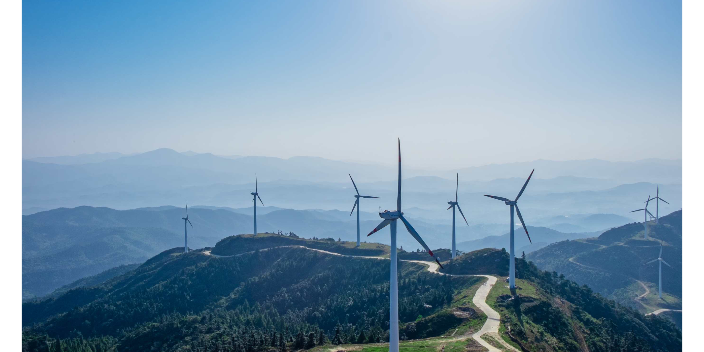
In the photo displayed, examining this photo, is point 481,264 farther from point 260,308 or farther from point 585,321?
point 260,308

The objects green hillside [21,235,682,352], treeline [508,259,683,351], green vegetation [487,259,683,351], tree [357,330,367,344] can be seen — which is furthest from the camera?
treeline [508,259,683,351]

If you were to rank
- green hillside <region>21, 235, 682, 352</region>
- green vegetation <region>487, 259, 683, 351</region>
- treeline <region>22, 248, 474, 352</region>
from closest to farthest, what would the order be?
green vegetation <region>487, 259, 683, 351</region>
green hillside <region>21, 235, 682, 352</region>
treeline <region>22, 248, 474, 352</region>

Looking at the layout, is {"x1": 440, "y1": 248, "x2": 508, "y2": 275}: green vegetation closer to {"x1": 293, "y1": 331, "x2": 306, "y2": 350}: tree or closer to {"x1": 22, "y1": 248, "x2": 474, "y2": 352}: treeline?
{"x1": 22, "y1": 248, "x2": 474, "y2": 352}: treeline

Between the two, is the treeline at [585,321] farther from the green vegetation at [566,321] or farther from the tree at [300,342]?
the tree at [300,342]

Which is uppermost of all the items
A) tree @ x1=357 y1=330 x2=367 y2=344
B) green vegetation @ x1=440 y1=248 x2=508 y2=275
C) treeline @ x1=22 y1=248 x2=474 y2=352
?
green vegetation @ x1=440 y1=248 x2=508 y2=275

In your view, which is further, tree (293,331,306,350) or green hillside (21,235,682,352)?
green hillside (21,235,682,352)

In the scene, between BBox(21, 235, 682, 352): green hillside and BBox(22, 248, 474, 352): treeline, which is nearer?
BBox(21, 235, 682, 352): green hillside

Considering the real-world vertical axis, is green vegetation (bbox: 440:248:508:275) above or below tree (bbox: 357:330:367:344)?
above

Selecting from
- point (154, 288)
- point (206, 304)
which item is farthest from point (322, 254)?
point (154, 288)

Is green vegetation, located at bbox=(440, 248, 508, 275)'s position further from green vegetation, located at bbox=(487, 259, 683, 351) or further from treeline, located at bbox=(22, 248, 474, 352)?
treeline, located at bbox=(22, 248, 474, 352)

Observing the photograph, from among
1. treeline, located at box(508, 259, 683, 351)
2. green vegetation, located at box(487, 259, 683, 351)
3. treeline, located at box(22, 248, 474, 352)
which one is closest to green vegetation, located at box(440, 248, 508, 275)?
treeline, located at box(508, 259, 683, 351)

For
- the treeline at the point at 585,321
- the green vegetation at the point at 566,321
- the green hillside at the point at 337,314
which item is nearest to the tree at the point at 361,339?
the green hillside at the point at 337,314

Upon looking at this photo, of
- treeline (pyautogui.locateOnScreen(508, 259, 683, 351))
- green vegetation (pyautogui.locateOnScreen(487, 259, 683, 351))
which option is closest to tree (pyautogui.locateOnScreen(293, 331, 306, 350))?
green vegetation (pyautogui.locateOnScreen(487, 259, 683, 351))
